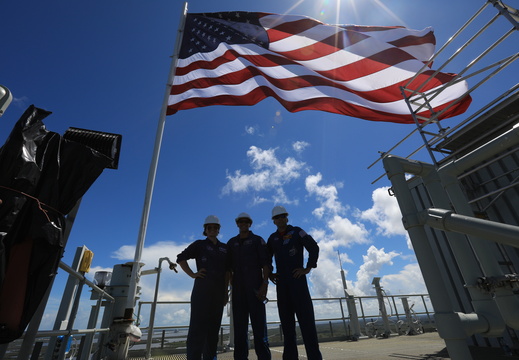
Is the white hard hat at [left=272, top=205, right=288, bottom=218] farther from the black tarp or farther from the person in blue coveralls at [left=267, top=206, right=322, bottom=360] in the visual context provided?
the black tarp

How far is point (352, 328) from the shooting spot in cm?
773

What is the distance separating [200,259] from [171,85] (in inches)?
134

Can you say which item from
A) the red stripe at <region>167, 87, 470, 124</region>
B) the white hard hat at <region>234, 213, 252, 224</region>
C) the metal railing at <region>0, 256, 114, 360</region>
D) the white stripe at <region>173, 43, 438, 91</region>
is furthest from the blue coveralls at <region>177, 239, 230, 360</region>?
the white stripe at <region>173, 43, 438, 91</region>

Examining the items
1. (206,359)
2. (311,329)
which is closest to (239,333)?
(206,359)

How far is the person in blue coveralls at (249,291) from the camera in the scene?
9.32 ft

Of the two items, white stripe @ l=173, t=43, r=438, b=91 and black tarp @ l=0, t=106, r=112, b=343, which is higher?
white stripe @ l=173, t=43, r=438, b=91

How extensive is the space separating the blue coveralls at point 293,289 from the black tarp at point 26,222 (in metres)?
2.22

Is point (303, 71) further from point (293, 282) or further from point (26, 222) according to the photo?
point (26, 222)

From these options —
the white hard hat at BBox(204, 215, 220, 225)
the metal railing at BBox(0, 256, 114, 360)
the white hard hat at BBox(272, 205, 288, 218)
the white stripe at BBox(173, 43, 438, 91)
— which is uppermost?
the white stripe at BBox(173, 43, 438, 91)

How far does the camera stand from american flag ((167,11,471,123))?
17.4 ft

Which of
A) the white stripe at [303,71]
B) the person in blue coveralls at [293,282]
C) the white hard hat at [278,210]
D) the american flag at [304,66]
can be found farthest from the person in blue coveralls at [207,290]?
the white stripe at [303,71]

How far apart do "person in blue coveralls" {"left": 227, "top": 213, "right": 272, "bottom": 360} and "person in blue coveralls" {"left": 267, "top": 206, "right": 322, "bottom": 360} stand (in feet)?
0.56

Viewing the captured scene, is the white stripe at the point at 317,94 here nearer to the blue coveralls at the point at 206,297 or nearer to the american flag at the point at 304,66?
the american flag at the point at 304,66

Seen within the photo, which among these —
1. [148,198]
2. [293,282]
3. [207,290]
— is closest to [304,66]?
[148,198]
